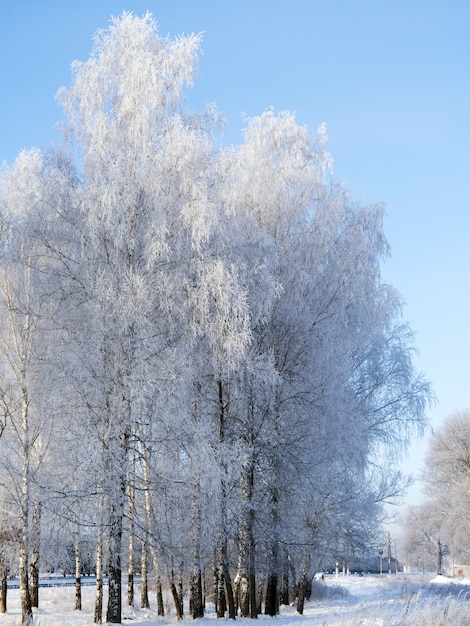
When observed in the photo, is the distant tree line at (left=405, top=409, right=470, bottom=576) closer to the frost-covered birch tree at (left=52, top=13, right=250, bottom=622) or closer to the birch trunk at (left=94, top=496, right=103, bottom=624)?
the birch trunk at (left=94, top=496, right=103, bottom=624)

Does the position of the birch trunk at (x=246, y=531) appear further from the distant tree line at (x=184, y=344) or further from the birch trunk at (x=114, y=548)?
the birch trunk at (x=114, y=548)

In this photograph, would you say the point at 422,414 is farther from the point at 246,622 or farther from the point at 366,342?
the point at 246,622

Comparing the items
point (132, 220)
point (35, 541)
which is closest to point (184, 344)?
point (132, 220)

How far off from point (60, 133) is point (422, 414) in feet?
41.2

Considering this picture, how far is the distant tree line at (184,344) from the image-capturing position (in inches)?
549

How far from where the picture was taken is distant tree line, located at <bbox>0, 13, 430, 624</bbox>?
1395cm

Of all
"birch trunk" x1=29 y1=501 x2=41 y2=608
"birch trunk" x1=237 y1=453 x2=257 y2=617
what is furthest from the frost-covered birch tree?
"birch trunk" x1=237 y1=453 x2=257 y2=617

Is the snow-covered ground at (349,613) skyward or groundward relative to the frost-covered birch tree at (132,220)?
groundward

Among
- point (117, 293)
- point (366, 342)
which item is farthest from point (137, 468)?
point (366, 342)

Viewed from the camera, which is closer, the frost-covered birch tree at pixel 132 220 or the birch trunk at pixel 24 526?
the frost-covered birch tree at pixel 132 220

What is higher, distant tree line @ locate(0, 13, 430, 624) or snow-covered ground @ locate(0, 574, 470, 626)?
distant tree line @ locate(0, 13, 430, 624)

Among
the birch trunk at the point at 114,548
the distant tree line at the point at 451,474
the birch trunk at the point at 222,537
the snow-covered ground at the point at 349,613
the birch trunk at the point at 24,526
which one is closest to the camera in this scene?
the snow-covered ground at the point at 349,613

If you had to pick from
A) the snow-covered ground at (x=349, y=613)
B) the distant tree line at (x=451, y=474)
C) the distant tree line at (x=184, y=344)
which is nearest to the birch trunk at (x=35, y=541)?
the distant tree line at (x=184, y=344)

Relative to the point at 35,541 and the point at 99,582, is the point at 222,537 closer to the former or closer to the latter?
the point at 99,582
